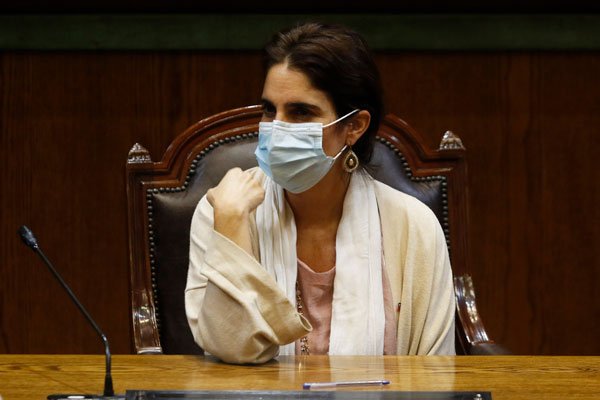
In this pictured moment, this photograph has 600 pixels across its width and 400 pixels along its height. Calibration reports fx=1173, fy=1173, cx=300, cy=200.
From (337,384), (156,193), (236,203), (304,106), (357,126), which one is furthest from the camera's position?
(156,193)

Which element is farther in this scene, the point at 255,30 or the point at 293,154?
the point at 255,30

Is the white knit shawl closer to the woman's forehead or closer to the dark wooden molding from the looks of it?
the woman's forehead

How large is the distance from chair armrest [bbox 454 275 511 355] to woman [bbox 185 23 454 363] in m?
0.12

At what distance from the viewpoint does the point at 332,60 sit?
2.35 metres

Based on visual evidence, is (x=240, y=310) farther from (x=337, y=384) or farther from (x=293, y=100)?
(x=293, y=100)

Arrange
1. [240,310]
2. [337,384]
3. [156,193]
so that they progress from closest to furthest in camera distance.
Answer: [337,384] < [240,310] < [156,193]

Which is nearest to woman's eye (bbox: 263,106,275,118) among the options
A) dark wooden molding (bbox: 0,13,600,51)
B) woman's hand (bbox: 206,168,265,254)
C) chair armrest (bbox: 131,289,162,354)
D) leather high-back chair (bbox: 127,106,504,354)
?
woman's hand (bbox: 206,168,265,254)

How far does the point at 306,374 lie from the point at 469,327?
0.71 meters

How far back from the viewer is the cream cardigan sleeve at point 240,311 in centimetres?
207

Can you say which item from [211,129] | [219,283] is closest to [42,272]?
[211,129]

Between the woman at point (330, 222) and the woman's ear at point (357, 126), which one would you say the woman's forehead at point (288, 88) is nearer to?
the woman at point (330, 222)

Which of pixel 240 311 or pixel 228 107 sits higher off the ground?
pixel 228 107

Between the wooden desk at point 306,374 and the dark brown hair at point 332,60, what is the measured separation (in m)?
0.57

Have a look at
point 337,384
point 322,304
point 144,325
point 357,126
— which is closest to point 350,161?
point 357,126
